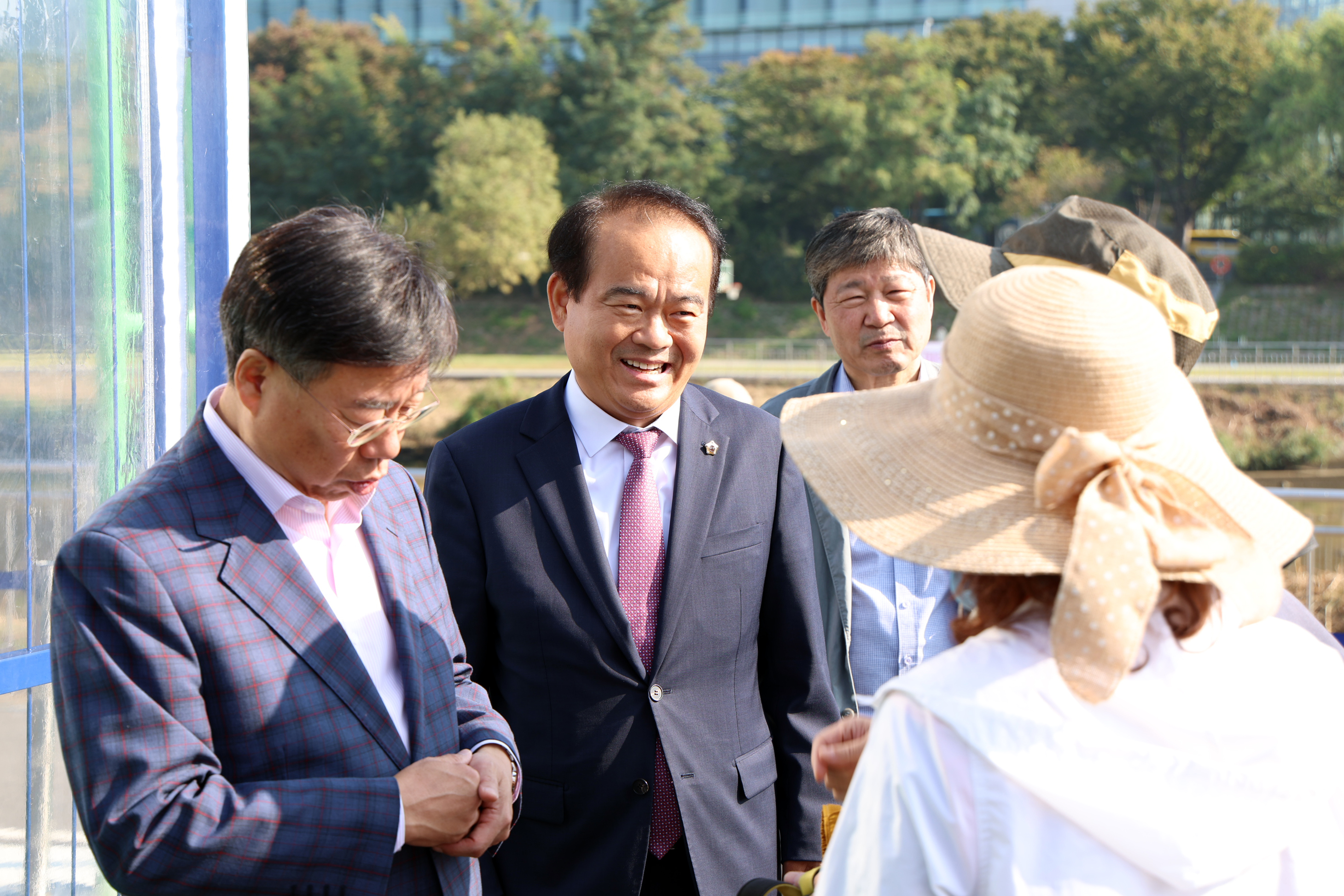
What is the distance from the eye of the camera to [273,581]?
1500 millimetres

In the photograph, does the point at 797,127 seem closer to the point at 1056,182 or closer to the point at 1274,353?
the point at 1056,182

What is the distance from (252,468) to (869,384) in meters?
1.87

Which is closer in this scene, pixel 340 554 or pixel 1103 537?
pixel 1103 537

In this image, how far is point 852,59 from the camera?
3994 centimetres

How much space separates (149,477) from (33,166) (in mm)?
1172

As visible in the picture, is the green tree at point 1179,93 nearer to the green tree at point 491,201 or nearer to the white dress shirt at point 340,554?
the green tree at point 491,201

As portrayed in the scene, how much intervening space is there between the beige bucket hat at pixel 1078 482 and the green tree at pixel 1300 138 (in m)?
37.8

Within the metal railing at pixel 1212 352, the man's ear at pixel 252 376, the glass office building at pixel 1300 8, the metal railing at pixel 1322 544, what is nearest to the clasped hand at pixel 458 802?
the man's ear at pixel 252 376

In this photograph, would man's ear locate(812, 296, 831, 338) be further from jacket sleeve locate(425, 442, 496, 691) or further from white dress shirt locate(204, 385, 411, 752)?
white dress shirt locate(204, 385, 411, 752)

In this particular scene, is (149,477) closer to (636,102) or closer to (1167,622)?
(1167,622)

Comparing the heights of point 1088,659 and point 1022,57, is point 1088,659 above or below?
below

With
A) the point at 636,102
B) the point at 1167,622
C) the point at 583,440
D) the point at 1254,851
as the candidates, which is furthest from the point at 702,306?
the point at 636,102

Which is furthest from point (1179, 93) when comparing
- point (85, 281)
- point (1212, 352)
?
point (85, 281)

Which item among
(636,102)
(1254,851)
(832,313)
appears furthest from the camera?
(636,102)
